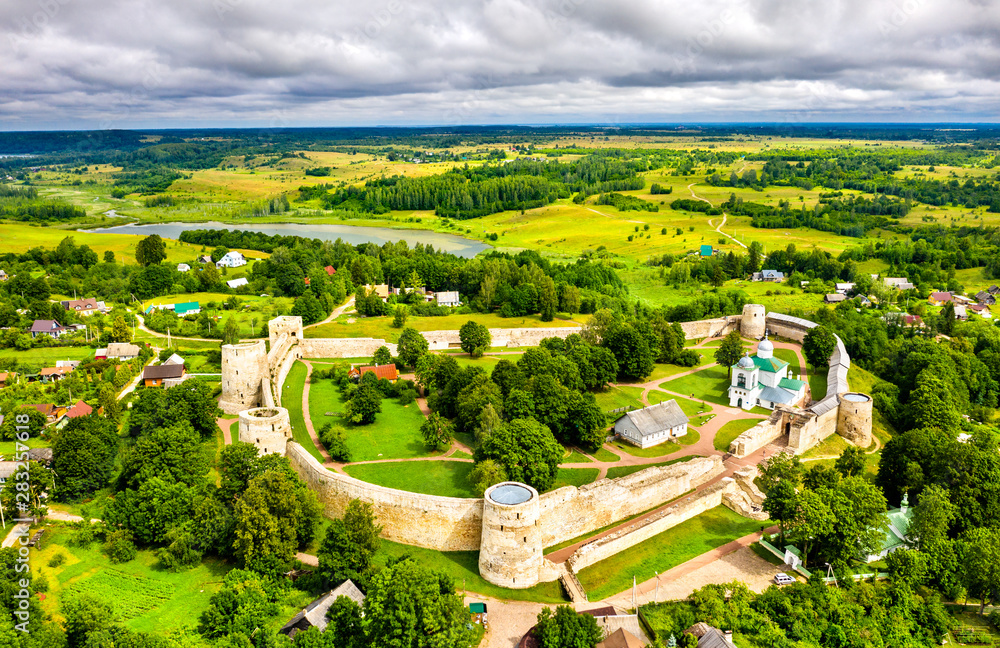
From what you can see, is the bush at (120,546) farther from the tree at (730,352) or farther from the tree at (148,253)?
the tree at (148,253)

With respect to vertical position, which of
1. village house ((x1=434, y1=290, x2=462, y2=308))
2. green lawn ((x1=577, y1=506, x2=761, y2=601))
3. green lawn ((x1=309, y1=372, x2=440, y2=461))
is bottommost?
green lawn ((x1=577, y1=506, x2=761, y2=601))

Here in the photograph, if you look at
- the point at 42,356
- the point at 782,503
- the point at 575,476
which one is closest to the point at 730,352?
the point at 575,476

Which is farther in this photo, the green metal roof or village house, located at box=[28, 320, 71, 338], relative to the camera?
village house, located at box=[28, 320, 71, 338]

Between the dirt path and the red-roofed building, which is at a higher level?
the red-roofed building

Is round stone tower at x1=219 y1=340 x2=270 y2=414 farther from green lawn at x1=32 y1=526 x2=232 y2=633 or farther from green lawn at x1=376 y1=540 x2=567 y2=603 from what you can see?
green lawn at x1=376 y1=540 x2=567 y2=603

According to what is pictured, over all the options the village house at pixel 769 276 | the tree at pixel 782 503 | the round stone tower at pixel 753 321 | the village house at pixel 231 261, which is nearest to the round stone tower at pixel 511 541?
the tree at pixel 782 503

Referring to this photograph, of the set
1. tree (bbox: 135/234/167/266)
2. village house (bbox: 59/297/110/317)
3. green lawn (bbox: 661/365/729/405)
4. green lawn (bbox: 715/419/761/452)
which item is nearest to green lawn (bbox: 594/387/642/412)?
green lawn (bbox: 661/365/729/405)

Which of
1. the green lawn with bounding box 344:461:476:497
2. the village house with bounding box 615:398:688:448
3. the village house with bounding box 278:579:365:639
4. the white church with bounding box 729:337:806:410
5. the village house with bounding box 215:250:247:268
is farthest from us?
the village house with bounding box 215:250:247:268

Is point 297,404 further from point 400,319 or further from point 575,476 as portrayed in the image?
point 575,476
